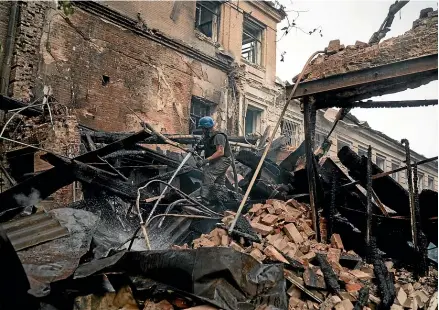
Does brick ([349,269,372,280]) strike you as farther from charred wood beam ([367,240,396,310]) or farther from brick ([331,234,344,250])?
brick ([331,234,344,250])

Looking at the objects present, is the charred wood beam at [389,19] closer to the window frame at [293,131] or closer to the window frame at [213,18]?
the window frame at [213,18]

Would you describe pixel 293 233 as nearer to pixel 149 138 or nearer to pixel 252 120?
pixel 149 138

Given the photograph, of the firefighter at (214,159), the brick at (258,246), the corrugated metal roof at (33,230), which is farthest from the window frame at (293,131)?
the corrugated metal roof at (33,230)

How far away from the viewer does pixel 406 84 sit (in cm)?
489

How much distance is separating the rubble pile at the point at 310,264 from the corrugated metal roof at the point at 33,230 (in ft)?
6.12

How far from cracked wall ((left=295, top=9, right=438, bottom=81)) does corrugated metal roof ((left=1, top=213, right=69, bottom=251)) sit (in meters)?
4.05

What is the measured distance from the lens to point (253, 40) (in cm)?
1620

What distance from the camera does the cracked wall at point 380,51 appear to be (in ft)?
14.8

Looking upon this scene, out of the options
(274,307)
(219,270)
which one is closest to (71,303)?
(219,270)

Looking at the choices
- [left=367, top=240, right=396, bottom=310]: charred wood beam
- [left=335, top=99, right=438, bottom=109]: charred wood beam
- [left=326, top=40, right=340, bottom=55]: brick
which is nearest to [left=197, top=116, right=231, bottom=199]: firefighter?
[left=335, top=99, right=438, bottom=109]: charred wood beam

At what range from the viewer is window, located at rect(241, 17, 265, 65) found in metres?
16.0

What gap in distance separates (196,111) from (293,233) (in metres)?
8.87

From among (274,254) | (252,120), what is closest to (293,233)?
(274,254)

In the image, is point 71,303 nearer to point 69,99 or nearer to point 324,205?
point 324,205
